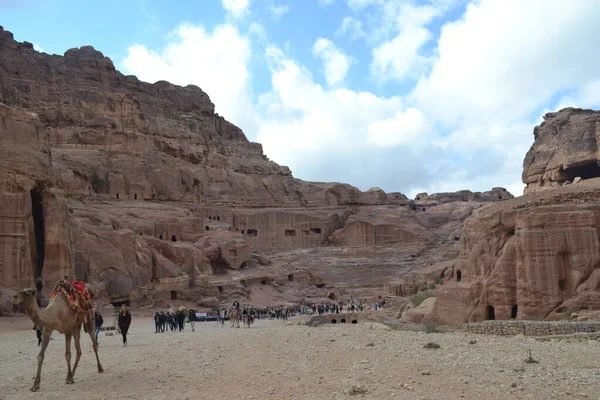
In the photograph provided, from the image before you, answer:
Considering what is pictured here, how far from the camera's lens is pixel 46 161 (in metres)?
30.5

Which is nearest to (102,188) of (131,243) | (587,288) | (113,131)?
(113,131)

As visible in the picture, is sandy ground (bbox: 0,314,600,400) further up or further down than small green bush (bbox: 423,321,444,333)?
further up

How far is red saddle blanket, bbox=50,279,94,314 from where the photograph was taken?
1132 centimetres

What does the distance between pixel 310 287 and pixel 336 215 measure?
26.7m

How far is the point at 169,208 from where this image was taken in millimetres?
59375

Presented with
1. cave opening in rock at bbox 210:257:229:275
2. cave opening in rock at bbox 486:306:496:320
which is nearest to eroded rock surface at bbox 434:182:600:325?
cave opening in rock at bbox 486:306:496:320

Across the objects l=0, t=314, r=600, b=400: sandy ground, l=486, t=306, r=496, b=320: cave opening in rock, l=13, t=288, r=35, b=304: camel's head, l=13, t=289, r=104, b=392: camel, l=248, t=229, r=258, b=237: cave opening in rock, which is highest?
l=248, t=229, r=258, b=237: cave opening in rock

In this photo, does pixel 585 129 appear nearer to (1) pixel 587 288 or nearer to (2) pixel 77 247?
(1) pixel 587 288

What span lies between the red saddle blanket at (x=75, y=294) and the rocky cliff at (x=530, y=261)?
1412 centimetres

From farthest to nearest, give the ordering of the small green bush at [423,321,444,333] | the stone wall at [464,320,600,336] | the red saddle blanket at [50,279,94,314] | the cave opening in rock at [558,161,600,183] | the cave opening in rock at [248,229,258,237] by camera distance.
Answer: the cave opening in rock at [248,229,258,237], the cave opening in rock at [558,161,600,183], the small green bush at [423,321,444,333], the stone wall at [464,320,600,336], the red saddle blanket at [50,279,94,314]

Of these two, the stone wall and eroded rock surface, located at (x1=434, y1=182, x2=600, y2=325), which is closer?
the stone wall

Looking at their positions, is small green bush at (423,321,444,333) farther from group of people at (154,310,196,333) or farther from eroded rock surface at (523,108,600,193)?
eroded rock surface at (523,108,600,193)

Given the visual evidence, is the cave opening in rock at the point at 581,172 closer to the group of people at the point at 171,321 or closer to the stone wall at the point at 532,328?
the stone wall at the point at 532,328

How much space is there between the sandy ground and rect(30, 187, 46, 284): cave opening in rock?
42.4 ft
